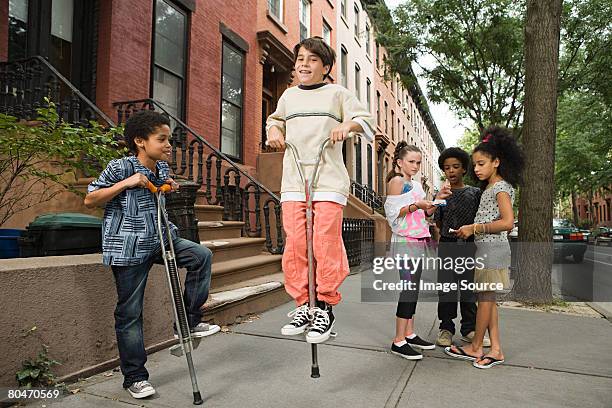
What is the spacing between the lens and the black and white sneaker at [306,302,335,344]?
8.18ft

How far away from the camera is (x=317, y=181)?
8.80 ft

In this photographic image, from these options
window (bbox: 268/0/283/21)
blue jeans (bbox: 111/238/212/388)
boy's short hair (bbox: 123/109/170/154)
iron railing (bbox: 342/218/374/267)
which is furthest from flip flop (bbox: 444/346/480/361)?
window (bbox: 268/0/283/21)

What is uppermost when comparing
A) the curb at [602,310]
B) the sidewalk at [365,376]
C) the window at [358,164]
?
the window at [358,164]

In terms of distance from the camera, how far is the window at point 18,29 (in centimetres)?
616

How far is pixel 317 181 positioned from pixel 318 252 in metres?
0.46

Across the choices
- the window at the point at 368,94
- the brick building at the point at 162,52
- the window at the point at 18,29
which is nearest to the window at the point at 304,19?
the brick building at the point at 162,52

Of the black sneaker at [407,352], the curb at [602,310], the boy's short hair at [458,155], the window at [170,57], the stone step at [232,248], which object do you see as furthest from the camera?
the window at [170,57]

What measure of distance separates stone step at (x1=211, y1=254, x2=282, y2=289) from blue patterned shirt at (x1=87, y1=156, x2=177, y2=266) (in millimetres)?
2296

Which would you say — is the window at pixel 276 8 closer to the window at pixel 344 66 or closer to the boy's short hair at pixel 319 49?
the window at pixel 344 66

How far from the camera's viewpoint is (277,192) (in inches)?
409

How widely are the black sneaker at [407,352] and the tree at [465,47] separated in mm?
9779

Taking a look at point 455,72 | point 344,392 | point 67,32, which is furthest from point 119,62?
point 455,72

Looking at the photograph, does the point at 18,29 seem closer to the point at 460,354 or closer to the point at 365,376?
the point at 365,376

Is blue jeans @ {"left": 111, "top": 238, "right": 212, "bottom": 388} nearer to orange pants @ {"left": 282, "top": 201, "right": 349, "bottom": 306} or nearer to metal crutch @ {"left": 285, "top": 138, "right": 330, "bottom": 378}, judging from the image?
orange pants @ {"left": 282, "top": 201, "right": 349, "bottom": 306}
